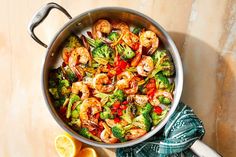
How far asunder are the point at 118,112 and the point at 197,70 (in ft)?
1.42

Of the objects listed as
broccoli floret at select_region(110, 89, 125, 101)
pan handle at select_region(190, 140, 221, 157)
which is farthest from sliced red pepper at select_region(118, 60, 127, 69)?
pan handle at select_region(190, 140, 221, 157)

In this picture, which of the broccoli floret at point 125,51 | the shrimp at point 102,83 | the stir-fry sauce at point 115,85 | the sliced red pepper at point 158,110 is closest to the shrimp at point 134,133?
the stir-fry sauce at point 115,85

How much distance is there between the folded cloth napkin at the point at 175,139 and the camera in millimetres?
1836

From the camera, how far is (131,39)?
189 cm

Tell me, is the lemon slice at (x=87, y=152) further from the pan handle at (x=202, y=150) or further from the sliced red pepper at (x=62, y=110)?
the pan handle at (x=202, y=150)

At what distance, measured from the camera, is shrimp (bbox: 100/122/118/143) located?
187cm

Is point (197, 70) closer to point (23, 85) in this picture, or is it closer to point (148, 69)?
point (148, 69)

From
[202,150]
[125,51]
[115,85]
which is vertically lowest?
Answer: [202,150]

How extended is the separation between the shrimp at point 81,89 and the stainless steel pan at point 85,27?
115 mm

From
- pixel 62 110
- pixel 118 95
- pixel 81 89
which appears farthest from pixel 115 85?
pixel 62 110

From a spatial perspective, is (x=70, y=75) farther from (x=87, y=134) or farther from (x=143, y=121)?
(x=143, y=121)

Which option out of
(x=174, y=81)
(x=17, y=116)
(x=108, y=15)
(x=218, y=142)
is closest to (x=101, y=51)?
(x=108, y=15)

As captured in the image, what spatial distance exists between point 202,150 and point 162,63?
402mm

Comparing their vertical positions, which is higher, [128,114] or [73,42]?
[73,42]
